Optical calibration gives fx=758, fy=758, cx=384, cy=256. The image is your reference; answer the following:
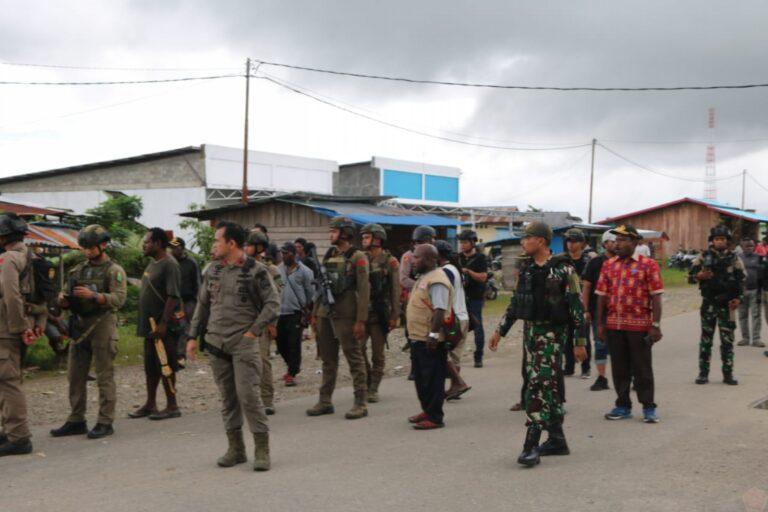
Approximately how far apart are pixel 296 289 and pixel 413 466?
4.48m

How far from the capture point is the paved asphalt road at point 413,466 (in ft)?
Answer: 16.4

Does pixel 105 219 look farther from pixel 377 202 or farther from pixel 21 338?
pixel 21 338

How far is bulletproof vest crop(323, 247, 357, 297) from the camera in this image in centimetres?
784

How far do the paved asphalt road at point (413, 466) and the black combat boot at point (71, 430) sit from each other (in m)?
0.15

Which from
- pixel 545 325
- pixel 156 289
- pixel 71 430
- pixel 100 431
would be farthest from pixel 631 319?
pixel 71 430

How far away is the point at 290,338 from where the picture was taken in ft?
32.5

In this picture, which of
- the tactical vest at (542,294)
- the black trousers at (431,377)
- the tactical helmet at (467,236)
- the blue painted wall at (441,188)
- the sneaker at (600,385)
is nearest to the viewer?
the tactical vest at (542,294)

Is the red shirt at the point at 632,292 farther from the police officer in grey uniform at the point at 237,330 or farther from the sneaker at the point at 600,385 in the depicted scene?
the police officer in grey uniform at the point at 237,330

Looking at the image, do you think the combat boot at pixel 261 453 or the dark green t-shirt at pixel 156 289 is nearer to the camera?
the combat boot at pixel 261 453

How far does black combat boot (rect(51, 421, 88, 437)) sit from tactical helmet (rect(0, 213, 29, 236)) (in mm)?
1874

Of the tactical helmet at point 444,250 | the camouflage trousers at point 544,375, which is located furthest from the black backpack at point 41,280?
the camouflage trousers at point 544,375

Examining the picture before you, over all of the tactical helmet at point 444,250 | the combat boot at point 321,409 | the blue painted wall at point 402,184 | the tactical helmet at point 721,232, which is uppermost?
the blue painted wall at point 402,184

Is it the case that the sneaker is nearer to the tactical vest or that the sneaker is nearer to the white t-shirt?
the white t-shirt

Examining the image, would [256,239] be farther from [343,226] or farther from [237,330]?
[237,330]
